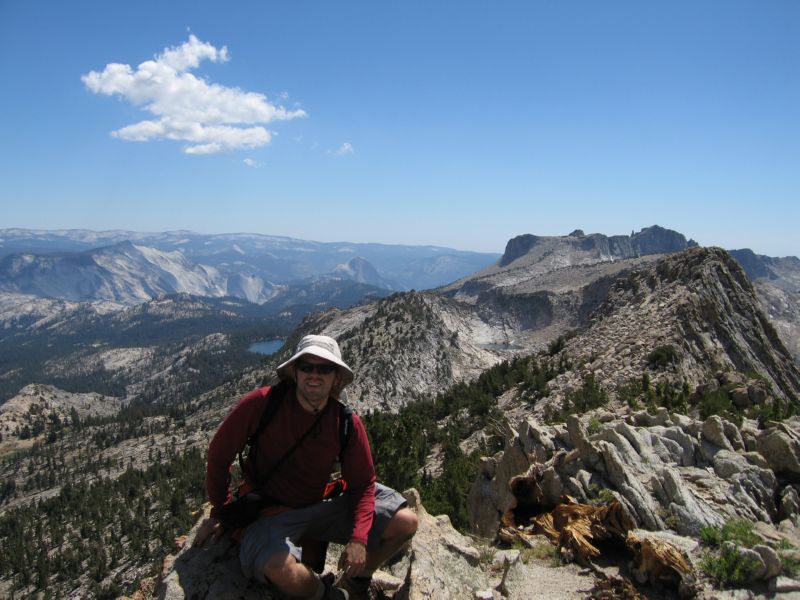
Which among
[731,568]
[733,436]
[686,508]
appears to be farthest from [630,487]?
[733,436]

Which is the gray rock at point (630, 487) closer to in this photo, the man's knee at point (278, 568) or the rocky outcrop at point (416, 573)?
the rocky outcrop at point (416, 573)

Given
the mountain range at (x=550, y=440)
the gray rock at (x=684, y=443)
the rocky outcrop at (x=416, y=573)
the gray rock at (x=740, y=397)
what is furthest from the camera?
the gray rock at (x=740, y=397)

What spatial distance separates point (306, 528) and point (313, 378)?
2.49 metres

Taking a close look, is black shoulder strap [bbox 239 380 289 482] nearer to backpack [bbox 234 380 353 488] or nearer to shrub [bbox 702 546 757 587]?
backpack [bbox 234 380 353 488]

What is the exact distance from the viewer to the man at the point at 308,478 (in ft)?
24.4

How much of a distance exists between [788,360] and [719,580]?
2419 inches

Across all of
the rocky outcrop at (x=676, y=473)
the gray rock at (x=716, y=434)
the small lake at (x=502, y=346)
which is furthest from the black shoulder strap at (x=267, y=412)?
the small lake at (x=502, y=346)

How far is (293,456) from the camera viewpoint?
306 inches

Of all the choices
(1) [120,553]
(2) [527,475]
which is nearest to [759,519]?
(2) [527,475]

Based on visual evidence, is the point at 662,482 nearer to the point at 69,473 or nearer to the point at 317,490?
the point at 317,490

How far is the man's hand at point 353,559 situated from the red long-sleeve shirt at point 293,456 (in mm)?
115

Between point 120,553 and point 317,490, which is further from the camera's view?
point 120,553

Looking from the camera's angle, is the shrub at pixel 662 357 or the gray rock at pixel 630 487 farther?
the shrub at pixel 662 357

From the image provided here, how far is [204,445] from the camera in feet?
441
